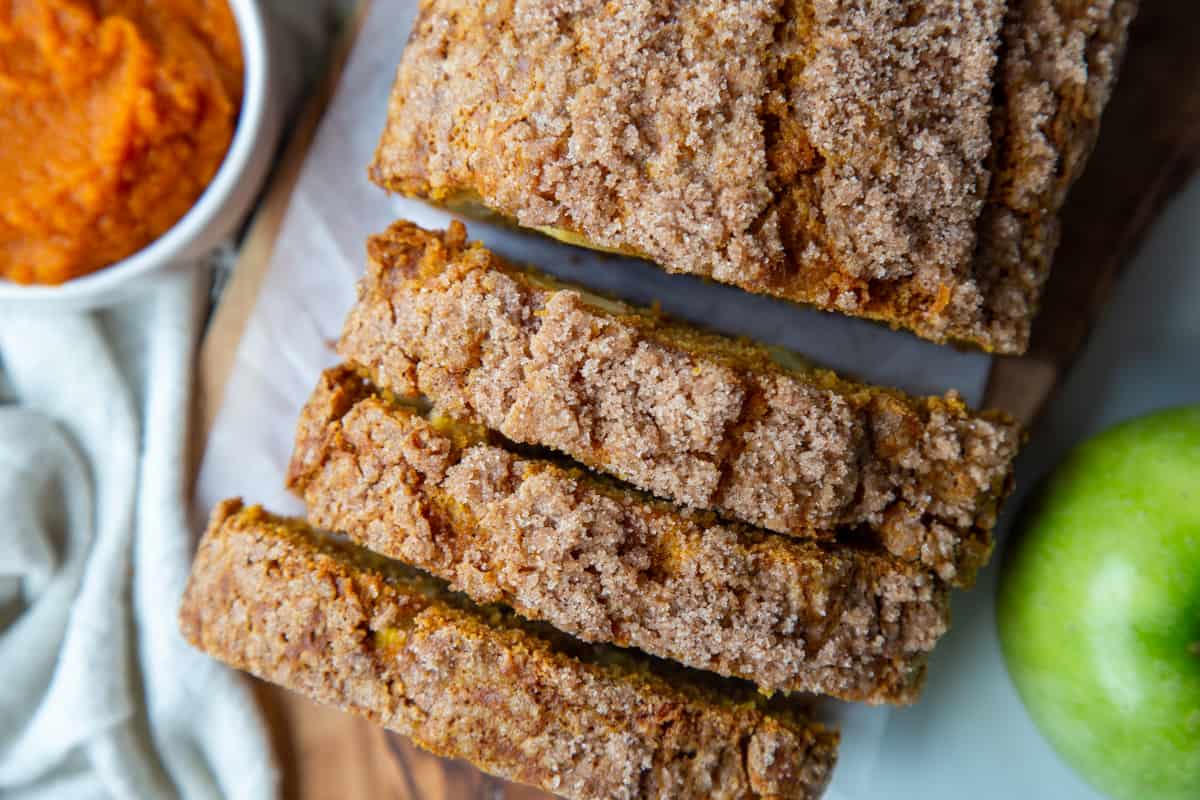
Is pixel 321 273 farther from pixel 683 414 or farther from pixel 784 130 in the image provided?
pixel 784 130

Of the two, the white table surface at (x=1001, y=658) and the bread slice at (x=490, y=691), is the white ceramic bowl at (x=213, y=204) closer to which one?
the bread slice at (x=490, y=691)

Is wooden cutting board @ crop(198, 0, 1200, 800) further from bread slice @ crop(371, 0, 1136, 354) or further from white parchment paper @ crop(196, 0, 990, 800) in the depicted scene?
white parchment paper @ crop(196, 0, 990, 800)

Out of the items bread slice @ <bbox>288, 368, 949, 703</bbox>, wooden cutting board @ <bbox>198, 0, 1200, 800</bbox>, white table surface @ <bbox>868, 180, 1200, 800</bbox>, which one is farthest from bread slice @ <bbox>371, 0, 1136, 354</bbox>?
white table surface @ <bbox>868, 180, 1200, 800</bbox>

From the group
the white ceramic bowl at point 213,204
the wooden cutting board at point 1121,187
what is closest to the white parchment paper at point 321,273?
the white ceramic bowl at point 213,204

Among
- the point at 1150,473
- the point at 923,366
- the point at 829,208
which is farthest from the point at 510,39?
the point at 1150,473

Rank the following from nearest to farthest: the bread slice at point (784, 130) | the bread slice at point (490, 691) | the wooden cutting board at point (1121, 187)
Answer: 1. the bread slice at point (784, 130)
2. the bread slice at point (490, 691)
3. the wooden cutting board at point (1121, 187)

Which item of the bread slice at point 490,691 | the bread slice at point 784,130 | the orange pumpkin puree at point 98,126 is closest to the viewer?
the bread slice at point 784,130
